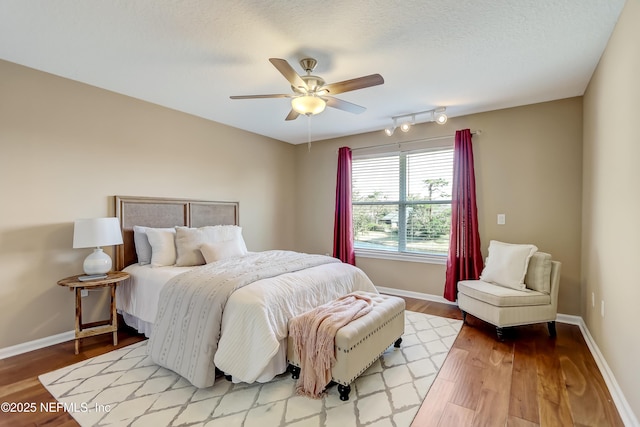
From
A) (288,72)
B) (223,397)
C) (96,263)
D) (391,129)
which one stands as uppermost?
(391,129)

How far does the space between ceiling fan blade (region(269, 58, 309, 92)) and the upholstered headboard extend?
2.34 m

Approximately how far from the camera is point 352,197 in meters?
5.13

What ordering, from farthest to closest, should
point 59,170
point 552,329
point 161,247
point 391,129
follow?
1. point 391,129
2. point 161,247
3. point 552,329
4. point 59,170

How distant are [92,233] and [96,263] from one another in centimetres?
29

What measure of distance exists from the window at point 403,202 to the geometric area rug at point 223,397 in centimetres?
208

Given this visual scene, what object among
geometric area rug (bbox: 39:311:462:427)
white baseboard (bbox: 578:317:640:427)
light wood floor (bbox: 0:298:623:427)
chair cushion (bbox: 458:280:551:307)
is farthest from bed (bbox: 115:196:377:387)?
white baseboard (bbox: 578:317:640:427)

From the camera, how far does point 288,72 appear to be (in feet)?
7.15

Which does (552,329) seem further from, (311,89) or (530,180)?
(311,89)

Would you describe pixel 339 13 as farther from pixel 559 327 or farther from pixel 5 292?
pixel 559 327

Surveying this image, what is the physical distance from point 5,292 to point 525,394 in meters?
4.21

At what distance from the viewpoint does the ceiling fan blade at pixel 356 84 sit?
2.16 meters

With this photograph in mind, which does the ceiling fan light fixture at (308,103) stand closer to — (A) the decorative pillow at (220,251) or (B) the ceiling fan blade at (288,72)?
(B) the ceiling fan blade at (288,72)

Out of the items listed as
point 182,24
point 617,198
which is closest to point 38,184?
point 182,24

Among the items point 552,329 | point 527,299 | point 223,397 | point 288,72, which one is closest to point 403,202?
point 527,299
